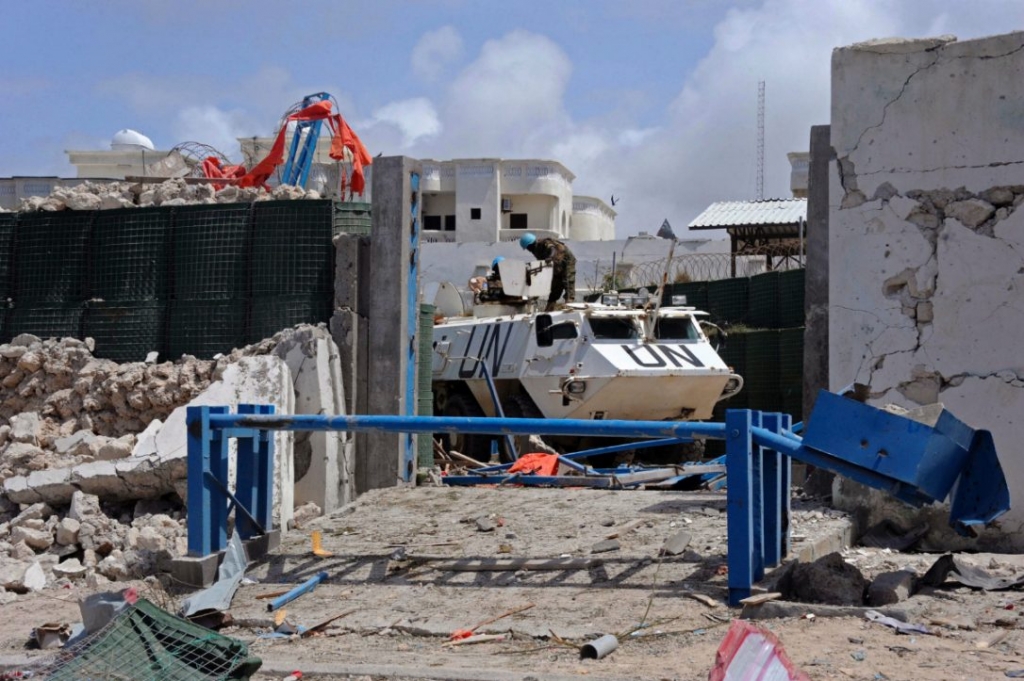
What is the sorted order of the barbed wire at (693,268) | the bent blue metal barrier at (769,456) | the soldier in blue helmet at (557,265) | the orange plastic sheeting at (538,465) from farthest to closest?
the barbed wire at (693,268) < the soldier in blue helmet at (557,265) < the orange plastic sheeting at (538,465) < the bent blue metal barrier at (769,456)

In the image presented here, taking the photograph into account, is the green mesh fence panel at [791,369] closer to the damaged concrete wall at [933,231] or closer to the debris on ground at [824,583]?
the damaged concrete wall at [933,231]

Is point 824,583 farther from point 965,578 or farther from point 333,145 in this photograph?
point 333,145

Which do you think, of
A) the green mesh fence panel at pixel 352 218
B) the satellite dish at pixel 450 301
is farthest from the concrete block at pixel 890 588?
the satellite dish at pixel 450 301

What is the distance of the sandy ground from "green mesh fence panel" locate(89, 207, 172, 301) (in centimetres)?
268

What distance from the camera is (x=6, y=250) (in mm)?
9867

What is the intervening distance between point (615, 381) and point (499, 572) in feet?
25.7

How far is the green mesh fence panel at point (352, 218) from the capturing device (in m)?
9.29

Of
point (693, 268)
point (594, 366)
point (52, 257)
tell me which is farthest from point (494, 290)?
point (693, 268)

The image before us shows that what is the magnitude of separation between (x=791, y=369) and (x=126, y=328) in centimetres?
840

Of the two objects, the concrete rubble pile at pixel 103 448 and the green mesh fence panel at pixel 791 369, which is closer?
the concrete rubble pile at pixel 103 448

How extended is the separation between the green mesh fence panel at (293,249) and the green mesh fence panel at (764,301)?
27.4 feet

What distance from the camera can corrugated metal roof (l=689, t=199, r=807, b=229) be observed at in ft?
80.5

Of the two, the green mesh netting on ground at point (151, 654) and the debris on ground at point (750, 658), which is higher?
the debris on ground at point (750, 658)

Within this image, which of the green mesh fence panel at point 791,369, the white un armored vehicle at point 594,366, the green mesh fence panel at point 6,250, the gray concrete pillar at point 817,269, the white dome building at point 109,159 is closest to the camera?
the gray concrete pillar at point 817,269
